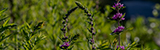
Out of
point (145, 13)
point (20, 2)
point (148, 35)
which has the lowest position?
point (145, 13)

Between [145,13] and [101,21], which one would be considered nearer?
[101,21]

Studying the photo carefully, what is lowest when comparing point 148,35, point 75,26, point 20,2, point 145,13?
point 145,13

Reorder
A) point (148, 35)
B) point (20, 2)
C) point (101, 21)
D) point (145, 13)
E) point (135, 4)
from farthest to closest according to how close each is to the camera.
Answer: point (135, 4), point (145, 13), point (148, 35), point (20, 2), point (101, 21)

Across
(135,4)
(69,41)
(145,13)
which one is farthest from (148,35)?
(135,4)

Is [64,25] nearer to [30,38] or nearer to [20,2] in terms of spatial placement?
[30,38]

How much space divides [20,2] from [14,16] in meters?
0.31

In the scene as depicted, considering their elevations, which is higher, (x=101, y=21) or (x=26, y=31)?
(x=26, y=31)

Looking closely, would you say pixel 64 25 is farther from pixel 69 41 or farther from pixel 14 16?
pixel 14 16

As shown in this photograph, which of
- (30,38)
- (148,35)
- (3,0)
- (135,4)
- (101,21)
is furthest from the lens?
(135,4)

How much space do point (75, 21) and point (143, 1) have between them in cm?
1198

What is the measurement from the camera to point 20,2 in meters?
2.58

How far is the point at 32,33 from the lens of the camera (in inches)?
40.3

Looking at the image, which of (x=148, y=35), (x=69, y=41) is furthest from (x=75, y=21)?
(x=148, y=35)

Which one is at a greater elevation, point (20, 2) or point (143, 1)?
point (20, 2)
